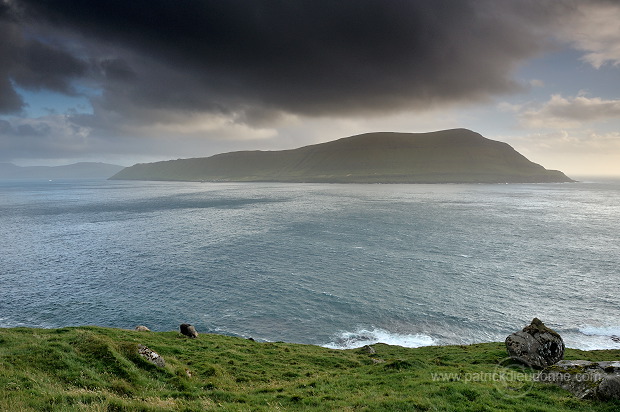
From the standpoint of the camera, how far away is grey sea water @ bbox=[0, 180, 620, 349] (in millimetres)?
48312

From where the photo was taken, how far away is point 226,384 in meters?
22.6

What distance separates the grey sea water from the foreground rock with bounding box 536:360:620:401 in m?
23.9

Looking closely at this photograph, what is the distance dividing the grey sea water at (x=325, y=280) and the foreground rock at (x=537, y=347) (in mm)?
16457

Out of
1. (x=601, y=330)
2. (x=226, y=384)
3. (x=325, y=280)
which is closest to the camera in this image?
(x=226, y=384)

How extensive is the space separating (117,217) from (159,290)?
113 metres

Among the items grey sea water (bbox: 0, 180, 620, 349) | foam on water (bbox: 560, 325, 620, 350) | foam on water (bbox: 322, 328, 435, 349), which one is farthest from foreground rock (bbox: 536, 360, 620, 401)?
foam on water (bbox: 560, 325, 620, 350)

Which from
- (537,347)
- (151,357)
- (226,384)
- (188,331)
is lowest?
(188,331)

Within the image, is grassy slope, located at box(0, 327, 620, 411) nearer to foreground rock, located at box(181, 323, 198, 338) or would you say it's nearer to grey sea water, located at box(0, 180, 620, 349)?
foreground rock, located at box(181, 323, 198, 338)

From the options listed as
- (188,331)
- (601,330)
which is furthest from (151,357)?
(601,330)

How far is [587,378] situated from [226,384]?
80.4ft

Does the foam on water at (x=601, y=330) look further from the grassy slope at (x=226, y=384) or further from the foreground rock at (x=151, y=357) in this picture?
the foreground rock at (x=151, y=357)

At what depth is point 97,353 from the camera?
22.2m

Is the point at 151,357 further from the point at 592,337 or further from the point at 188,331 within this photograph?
the point at 592,337

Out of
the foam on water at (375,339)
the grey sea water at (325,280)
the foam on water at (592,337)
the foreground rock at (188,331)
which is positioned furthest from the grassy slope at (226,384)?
the foam on water at (592,337)
